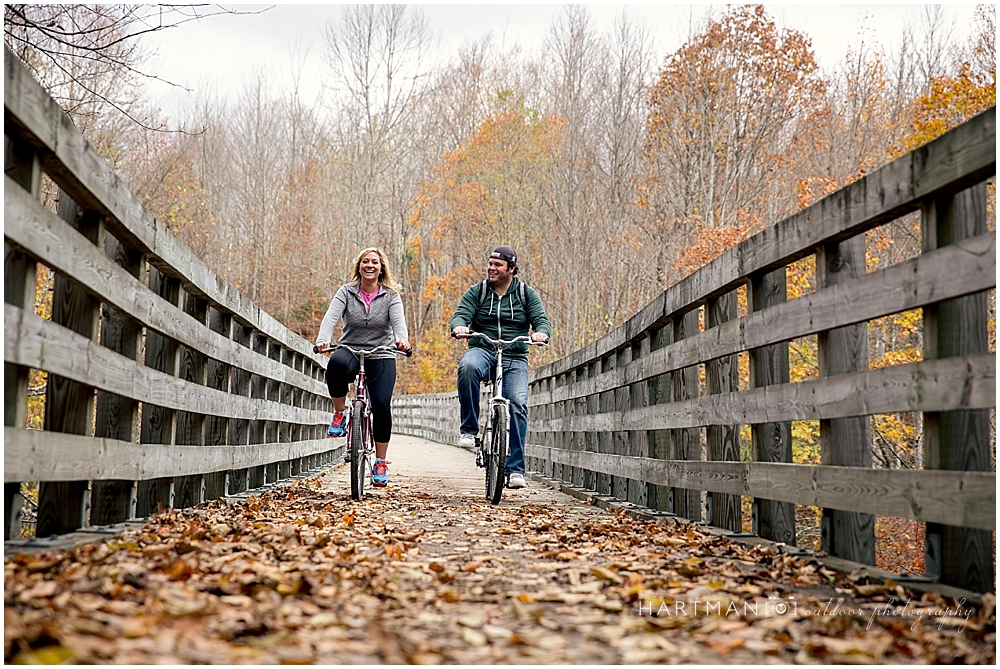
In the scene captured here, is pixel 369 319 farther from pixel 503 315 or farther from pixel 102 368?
pixel 102 368

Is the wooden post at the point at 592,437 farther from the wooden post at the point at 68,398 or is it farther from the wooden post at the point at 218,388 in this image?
the wooden post at the point at 68,398

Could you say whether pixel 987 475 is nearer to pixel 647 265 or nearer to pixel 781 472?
pixel 781 472

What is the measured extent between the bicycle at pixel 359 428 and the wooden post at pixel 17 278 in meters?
3.79

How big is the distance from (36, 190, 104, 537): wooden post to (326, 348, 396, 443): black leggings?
3.36 meters

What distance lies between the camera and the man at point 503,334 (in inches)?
308

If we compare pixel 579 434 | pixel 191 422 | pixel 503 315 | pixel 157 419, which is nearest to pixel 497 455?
pixel 503 315

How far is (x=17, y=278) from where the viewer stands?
3.49 m

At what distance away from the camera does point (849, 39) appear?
79.2ft

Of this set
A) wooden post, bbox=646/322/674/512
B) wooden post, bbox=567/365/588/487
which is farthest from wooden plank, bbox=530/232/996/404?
wooden post, bbox=567/365/588/487

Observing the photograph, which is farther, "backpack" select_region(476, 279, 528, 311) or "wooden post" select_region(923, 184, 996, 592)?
"backpack" select_region(476, 279, 528, 311)

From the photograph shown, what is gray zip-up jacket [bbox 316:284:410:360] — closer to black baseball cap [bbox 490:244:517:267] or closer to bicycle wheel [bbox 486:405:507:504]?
black baseball cap [bbox 490:244:517:267]

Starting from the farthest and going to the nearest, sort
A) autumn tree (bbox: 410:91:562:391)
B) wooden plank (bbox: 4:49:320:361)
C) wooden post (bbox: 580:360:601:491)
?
autumn tree (bbox: 410:91:562:391), wooden post (bbox: 580:360:601:491), wooden plank (bbox: 4:49:320:361)

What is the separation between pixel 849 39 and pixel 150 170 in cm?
1669

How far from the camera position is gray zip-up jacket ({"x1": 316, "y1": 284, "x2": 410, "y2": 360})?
25.7ft
